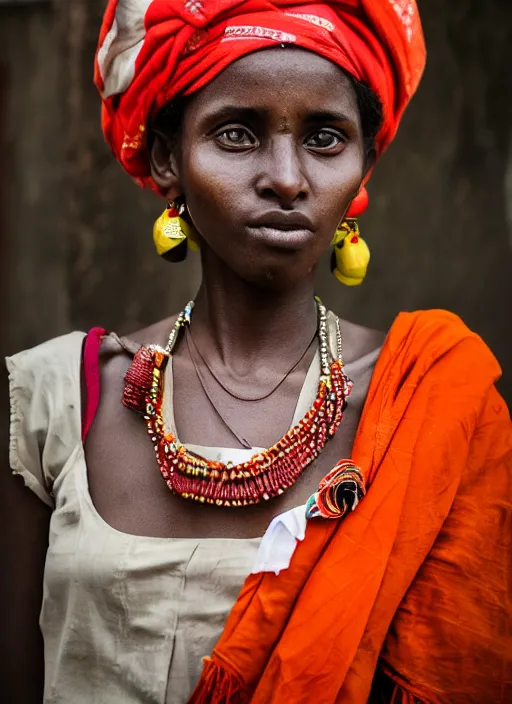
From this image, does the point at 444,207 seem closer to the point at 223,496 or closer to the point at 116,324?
the point at 116,324

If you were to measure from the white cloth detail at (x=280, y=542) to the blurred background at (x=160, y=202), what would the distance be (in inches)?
53.6

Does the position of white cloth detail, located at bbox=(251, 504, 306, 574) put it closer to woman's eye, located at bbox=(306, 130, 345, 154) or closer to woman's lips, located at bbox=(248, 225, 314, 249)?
woman's lips, located at bbox=(248, 225, 314, 249)

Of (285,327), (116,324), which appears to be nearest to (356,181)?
(285,327)

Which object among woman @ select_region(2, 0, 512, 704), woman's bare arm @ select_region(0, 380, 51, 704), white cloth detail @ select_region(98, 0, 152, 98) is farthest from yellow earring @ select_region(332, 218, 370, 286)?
woman's bare arm @ select_region(0, 380, 51, 704)

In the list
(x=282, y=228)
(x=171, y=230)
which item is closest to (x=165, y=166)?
(x=171, y=230)

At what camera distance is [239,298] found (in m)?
1.78

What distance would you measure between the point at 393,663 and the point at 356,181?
88 centimetres

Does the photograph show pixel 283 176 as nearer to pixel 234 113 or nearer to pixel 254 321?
pixel 234 113

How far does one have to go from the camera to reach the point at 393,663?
153 centimetres

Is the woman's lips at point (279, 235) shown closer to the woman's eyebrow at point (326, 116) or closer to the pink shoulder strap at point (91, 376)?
the woman's eyebrow at point (326, 116)

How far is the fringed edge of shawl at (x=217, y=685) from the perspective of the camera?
153cm

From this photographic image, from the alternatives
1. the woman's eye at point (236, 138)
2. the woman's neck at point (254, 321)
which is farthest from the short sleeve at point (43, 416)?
the woman's eye at point (236, 138)

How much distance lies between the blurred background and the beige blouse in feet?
3.59

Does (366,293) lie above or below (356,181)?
below
